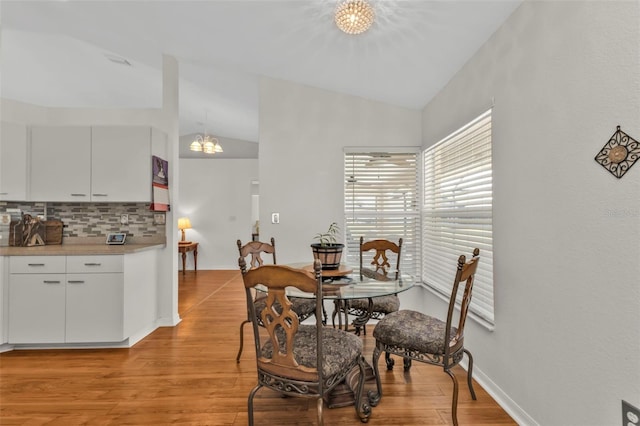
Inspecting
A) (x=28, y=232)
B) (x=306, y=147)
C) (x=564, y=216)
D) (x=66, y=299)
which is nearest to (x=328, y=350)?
(x=564, y=216)

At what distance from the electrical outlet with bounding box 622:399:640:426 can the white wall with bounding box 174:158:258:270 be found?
6.64m

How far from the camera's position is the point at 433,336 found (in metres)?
1.81

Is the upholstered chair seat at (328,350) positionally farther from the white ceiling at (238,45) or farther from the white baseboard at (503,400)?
the white ceiling at (238,45)

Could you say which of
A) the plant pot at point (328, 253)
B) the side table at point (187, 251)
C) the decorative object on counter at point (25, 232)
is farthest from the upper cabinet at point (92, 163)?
the side table at point (187, 251)

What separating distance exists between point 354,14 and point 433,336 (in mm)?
2064

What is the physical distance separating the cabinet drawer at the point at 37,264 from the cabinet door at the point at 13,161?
0.71m

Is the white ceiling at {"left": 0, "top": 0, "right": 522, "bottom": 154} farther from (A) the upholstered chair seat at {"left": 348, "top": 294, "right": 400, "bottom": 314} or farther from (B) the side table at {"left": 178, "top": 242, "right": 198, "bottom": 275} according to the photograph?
(B) the side table at {"left": 178, "top": 242, "right": 198, "bottom": 275}

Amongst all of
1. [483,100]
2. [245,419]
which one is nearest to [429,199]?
[483,100]

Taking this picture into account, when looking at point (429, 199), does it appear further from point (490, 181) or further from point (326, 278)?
point (326, 278)

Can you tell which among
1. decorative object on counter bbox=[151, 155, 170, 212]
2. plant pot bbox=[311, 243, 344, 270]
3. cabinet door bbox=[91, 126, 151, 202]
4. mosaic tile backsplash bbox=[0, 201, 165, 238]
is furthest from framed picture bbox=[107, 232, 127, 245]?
plant pot bbox=[311, 243, 344, 270]

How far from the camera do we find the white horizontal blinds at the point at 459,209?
7.30 ft

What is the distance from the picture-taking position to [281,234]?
352 cm

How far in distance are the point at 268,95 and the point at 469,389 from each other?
133 inches

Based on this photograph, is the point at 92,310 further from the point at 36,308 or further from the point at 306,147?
the point at 306,147
